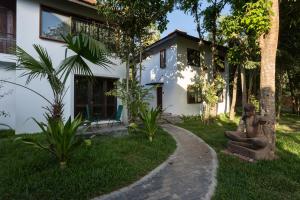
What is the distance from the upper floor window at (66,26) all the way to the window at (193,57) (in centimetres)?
801

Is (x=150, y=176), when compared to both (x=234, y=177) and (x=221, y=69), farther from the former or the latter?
(x=221, y=69)

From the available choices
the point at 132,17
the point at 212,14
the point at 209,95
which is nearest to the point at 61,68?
the point at 132,17

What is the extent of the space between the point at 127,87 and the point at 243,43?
27.3 feet

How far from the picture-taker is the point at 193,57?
1916 cm

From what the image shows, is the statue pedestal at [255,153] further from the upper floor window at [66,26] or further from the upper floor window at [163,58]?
the upper floor window at [163,58]

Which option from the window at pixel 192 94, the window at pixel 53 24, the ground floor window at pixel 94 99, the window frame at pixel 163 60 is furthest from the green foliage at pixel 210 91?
the window at pixel 53 24

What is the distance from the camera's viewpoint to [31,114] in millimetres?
10625

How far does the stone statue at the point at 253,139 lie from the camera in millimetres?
6750

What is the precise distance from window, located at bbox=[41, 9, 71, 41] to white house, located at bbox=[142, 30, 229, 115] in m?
6.86

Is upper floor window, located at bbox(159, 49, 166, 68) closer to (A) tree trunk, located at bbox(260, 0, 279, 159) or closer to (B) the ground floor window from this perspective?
(B) the ground floor window

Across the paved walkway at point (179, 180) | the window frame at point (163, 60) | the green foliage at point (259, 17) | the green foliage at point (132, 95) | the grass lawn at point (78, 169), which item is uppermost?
the window frame at point (163, 60)

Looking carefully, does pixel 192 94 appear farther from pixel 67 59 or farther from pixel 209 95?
pixel 67 59

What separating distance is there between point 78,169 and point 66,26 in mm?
8317

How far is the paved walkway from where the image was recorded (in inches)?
184
